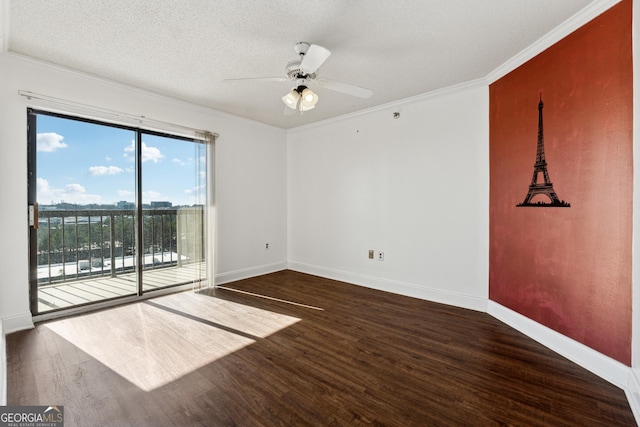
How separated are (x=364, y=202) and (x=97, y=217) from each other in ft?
11.1

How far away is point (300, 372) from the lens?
6.46 ft

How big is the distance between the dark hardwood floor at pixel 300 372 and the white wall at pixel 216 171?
828mm

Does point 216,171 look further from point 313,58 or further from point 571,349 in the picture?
point 571,349

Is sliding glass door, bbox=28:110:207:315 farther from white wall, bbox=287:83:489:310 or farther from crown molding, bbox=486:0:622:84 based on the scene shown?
crown molding, bbox=486:0:622:84

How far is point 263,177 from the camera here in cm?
472

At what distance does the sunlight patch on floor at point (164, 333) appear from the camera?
2041 millimetres

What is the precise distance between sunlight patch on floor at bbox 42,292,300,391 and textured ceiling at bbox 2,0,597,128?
251cm

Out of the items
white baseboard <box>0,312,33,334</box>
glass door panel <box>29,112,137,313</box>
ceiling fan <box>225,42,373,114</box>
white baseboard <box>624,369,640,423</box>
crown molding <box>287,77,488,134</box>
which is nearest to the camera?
white baseboard <box>624,369,640,423</box>

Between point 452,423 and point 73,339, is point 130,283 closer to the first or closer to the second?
point 73,339

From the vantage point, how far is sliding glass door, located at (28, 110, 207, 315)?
2.84 m

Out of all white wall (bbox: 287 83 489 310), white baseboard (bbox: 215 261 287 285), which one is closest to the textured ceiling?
white wall (bbox: 287 83 489 310)

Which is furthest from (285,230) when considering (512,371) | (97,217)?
(512,371)

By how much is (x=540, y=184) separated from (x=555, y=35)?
3.85 feet

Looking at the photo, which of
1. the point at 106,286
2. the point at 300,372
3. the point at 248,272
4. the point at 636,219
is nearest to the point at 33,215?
the point at 106,286
